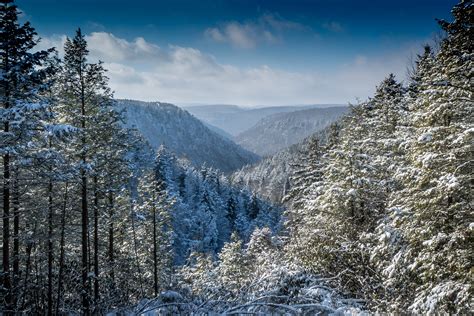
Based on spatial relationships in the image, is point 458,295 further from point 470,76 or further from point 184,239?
point 184,239

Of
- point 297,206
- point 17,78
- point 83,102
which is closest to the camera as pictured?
point 17,78

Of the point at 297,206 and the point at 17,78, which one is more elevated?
the point at 17,78

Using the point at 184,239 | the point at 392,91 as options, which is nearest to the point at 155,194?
the point at 392,91

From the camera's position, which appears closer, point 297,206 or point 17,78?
point 17,78

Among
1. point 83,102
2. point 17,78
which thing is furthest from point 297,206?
point 17,78

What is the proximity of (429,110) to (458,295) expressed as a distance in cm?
539

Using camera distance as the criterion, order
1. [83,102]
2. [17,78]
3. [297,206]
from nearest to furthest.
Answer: [17,78], [83,102], [297,206]

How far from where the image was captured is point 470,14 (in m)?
7.84

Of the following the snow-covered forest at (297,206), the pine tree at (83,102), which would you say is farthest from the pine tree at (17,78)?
the pine tree at (83,102)

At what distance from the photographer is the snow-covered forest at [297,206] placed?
7.21 m

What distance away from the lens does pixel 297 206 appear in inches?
1061

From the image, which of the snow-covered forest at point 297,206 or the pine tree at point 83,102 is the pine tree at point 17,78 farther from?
the pine tree at point 83,102

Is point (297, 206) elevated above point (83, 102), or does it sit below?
below

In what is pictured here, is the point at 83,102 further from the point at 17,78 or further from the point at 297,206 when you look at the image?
the point at 297,206
